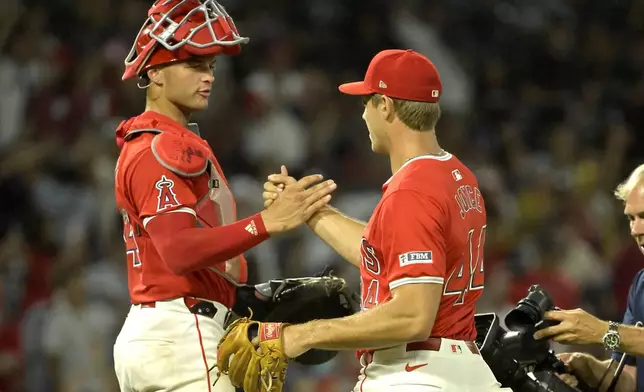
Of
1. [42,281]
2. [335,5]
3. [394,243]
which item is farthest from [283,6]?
[394,243]

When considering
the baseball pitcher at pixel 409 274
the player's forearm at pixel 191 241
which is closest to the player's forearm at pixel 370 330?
the baseball pitcher at pixel 409 274

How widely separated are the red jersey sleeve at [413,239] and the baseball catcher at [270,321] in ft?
1.65

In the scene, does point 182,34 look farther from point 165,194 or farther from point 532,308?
point 532,308

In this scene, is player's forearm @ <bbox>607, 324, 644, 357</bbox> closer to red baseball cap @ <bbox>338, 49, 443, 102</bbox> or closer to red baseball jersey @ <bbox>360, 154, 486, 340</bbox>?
red baseball jersey @ <bbox>360, 154, 486, 340</bbox>

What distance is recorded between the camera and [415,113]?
389 centimetres

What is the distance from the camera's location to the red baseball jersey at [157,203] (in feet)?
13.1

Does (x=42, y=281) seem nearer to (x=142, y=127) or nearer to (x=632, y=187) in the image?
(x=142, y=127)

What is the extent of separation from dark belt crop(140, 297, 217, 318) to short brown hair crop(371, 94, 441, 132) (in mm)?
1056

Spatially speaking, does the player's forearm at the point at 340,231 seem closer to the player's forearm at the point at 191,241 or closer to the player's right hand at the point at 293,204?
the player's right hand at the point at 293,204

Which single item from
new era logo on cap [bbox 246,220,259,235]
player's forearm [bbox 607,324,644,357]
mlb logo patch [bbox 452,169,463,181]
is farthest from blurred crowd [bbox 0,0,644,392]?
mlb logo patch [bbox 452,169,463,181]

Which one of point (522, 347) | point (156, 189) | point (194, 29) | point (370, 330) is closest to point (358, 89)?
point (194, 29)

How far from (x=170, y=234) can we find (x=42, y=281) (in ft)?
14.1

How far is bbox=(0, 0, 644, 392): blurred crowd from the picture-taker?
7.84 meters

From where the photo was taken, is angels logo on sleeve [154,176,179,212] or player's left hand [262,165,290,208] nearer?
angels logo on sleeve [154,176,179,212]
